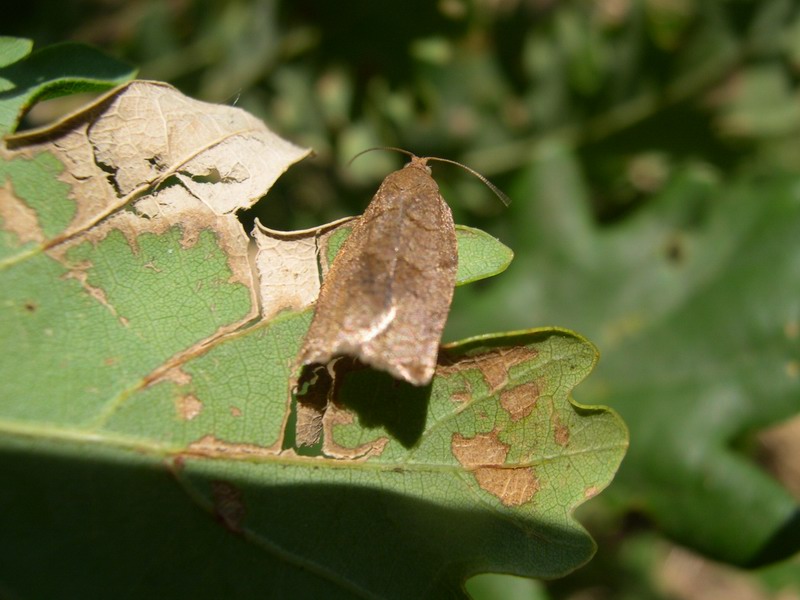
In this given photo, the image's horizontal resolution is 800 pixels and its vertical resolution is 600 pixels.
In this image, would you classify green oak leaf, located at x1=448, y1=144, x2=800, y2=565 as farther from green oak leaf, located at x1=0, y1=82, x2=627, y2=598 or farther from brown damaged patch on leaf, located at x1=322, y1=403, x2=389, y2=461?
brown damaged patch on leaf, located at x1=322, y1=403, x2=389, y2=461

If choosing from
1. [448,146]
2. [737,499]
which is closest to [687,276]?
[737,499]

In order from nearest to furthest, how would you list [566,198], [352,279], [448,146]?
[352,279] → [566,198] → [448,146]

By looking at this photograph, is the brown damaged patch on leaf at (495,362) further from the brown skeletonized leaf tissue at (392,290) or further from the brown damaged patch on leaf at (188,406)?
the brown damaged patch on leaf at (188,406)

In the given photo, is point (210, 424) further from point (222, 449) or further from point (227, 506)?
point (227, 506)

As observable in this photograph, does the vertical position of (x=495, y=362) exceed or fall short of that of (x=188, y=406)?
it exceeds it

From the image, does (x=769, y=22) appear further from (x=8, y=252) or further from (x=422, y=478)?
(x=8, y=252)

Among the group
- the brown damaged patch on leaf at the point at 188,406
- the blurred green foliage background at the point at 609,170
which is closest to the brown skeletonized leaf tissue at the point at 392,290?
the brown damaged patch on leaf at the point at 188,406

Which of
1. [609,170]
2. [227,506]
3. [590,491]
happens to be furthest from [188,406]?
[609,170]
